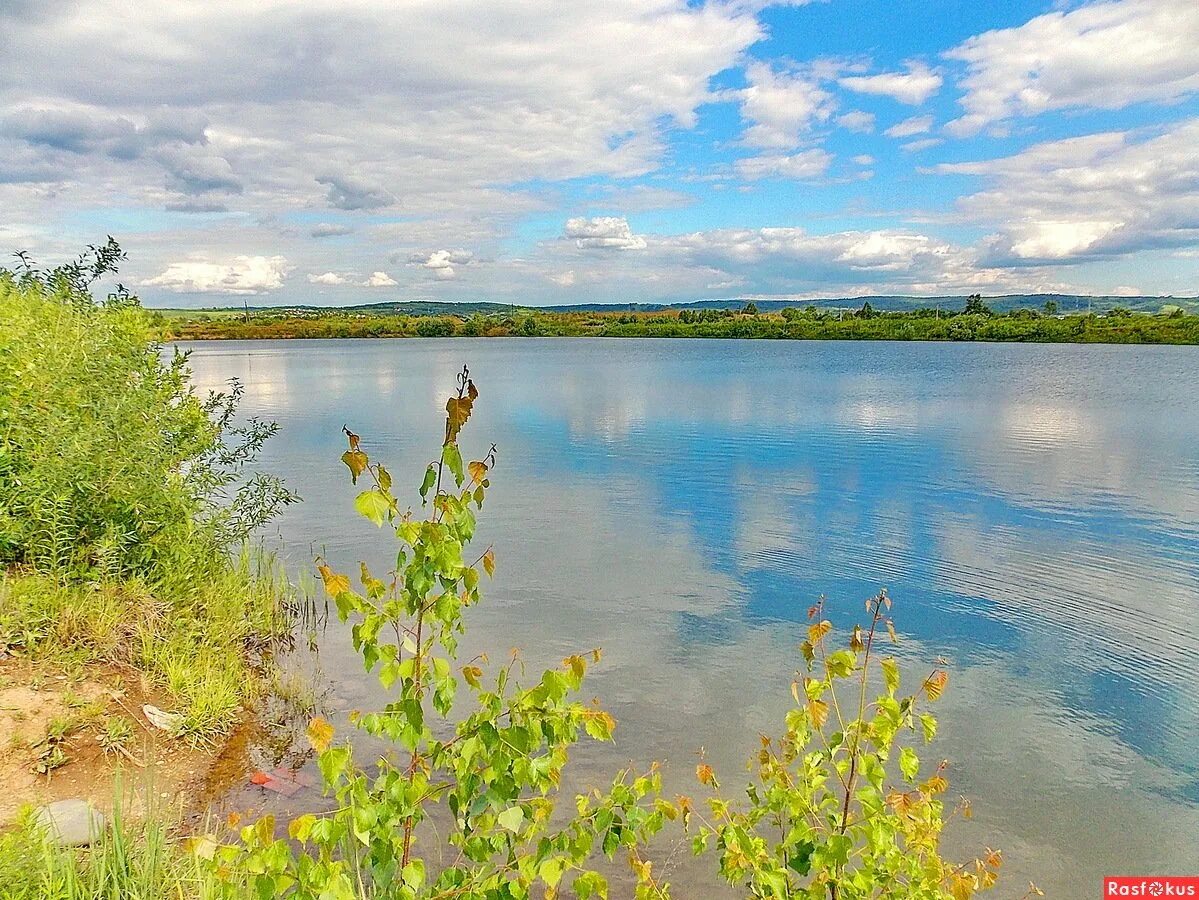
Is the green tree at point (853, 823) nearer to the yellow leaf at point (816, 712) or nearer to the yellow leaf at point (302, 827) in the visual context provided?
the yellow leaf at point (816, 712)

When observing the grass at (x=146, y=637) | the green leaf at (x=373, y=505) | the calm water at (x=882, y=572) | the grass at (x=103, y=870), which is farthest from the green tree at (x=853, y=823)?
the grass at (x=146, y=637)

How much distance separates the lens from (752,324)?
137250 millimetres

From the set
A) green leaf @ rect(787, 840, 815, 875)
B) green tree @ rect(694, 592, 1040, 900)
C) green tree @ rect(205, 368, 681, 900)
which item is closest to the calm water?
green tree @ rect(694, 592, 1040, 900)

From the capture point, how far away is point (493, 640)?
1168cm

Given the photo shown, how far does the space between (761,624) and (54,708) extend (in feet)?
29.0

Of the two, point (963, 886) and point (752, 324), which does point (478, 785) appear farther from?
point (752, 324)

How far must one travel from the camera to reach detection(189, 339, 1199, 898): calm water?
27.9 feet

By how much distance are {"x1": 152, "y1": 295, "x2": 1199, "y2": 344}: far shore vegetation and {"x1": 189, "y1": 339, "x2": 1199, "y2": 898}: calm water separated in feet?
243

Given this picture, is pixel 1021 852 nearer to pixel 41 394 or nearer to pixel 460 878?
pixel 460 878

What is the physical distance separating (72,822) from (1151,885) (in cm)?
841

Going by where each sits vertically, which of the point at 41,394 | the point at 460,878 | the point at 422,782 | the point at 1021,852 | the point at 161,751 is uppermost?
the point at 41,394

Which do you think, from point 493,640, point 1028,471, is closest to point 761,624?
point 493,640

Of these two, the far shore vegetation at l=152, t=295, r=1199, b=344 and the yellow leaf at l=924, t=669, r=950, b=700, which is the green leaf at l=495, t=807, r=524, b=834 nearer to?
the yellow leaf at l=924, t=669, r=950, b=700

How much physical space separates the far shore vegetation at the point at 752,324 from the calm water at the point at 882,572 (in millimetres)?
74177
